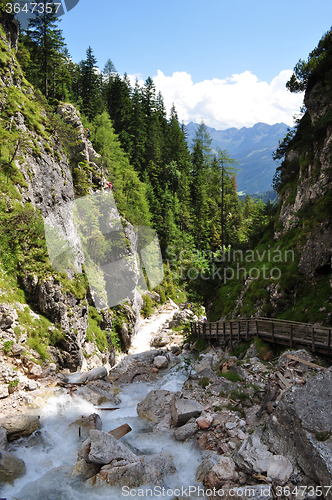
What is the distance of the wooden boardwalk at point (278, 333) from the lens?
12453 mm

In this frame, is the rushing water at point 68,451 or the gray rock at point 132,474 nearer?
the rushing water at point 68,451

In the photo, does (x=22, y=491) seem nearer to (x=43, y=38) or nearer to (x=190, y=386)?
(x=190, y=386)

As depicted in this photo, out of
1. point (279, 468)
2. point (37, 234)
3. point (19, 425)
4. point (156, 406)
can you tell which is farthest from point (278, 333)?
point (37, 234)

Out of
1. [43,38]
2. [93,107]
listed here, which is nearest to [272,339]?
[43,38]

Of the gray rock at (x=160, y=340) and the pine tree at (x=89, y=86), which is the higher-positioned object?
the pine tree at (x=89, y=86)

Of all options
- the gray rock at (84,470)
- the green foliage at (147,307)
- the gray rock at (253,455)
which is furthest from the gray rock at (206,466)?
the green foliage at (147,307)

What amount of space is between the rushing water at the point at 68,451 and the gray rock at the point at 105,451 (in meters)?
0.67

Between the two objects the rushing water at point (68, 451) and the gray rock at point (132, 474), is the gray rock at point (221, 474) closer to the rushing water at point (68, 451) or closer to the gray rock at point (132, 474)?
the rushing water at point (68, 451)

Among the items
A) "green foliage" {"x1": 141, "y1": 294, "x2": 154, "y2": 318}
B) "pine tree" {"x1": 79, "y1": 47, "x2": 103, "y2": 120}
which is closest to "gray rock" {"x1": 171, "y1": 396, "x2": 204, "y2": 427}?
"green foliage" {"x1": 141, "y1": 294, "x2": 154, "y2": 318}

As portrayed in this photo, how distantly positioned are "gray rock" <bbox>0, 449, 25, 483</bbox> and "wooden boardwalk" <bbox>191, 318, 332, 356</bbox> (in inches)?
488

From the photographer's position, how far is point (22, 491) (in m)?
7.31

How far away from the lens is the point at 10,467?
7.68m

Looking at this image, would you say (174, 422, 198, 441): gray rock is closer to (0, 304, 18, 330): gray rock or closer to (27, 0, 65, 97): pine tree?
(0, 304, 18, 330): gray rock

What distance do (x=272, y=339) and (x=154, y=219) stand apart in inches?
1462
